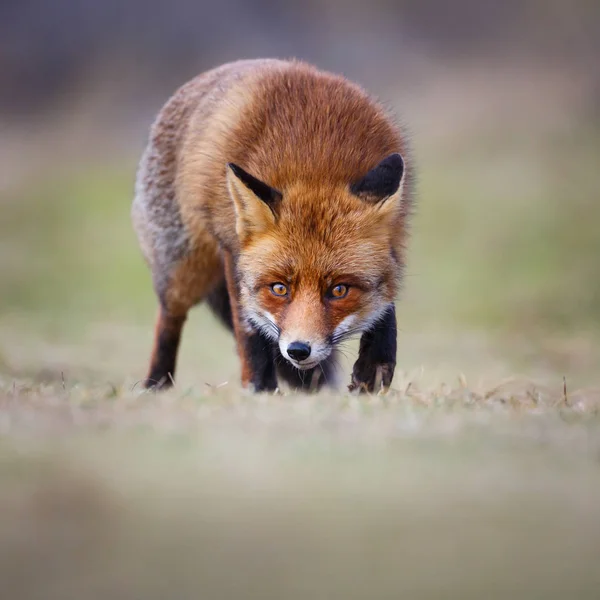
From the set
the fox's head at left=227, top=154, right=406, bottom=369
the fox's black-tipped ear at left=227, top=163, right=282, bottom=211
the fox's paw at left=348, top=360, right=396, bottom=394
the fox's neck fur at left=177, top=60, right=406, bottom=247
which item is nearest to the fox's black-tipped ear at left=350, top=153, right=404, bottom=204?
the fox's head at left=227, top=154, right=406, bottom=369

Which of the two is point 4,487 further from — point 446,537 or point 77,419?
point 446,537

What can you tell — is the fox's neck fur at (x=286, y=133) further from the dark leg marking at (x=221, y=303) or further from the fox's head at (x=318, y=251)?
the dark leg marking at (x=221, y=303)

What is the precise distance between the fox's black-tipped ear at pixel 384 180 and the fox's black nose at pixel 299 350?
996 millimetres

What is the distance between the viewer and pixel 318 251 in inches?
209

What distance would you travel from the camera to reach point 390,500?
11.7 feet

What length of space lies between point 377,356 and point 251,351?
797 mm

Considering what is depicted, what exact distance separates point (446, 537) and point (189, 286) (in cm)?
392

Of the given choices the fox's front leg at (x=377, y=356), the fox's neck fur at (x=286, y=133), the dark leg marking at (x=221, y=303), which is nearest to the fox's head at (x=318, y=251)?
the fox's neck fur at (x=286, y=133)

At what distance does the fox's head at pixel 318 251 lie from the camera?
208 inches

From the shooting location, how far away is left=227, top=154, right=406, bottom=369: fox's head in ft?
17.4

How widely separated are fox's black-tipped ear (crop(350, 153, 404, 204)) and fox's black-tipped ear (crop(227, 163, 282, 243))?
51 cm

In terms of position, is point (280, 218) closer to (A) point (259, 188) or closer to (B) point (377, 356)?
(A) point (259, 188)

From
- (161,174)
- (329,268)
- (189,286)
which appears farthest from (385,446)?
(161,174)

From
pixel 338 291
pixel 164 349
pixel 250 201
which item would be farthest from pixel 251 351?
pixel 164 349
